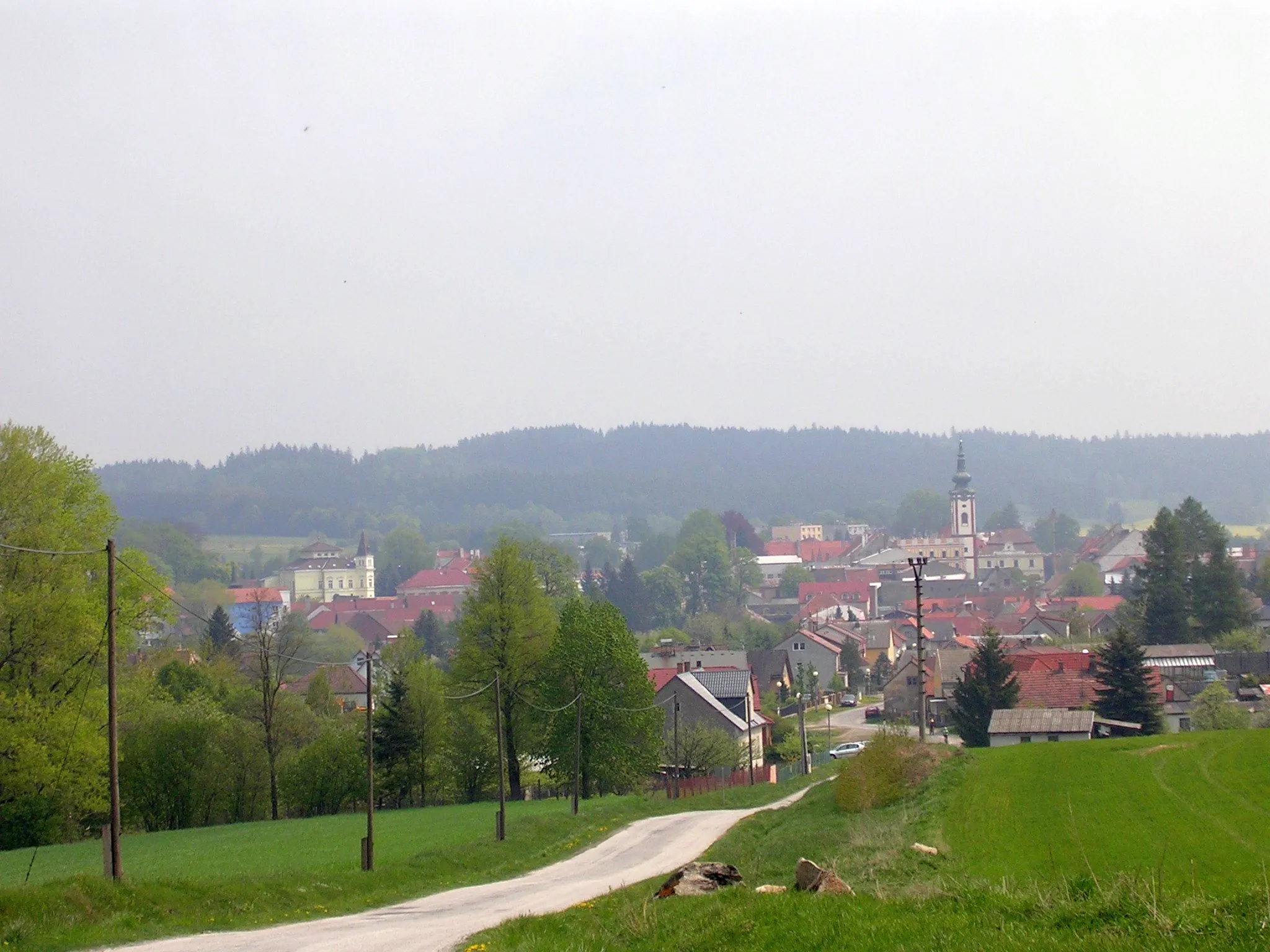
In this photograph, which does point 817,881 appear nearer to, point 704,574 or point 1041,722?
point 1041,722

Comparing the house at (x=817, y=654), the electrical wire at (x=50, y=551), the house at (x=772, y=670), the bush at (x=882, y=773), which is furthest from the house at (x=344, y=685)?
the bush at (x=882, y=773)

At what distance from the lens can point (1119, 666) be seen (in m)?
60.2

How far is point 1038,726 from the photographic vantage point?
5672cm

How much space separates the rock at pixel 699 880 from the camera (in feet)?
55.0

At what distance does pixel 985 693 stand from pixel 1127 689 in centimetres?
615

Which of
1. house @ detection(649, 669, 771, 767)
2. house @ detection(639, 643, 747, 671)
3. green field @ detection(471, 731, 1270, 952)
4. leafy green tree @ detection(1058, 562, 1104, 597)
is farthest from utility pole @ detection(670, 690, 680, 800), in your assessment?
leafy green tree @ detection(1058, 562, 1104, 597)

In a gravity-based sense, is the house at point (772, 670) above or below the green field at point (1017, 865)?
below

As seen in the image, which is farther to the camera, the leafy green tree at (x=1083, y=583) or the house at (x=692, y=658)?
the leafy green tree at (x=1083, y=583)

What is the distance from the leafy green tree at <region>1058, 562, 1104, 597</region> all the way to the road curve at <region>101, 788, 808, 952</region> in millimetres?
151951

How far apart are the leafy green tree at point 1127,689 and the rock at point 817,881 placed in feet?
157

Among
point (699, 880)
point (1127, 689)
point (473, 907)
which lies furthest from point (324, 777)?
point (699, 880)

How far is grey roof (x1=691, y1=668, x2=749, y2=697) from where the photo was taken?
72.8 meters

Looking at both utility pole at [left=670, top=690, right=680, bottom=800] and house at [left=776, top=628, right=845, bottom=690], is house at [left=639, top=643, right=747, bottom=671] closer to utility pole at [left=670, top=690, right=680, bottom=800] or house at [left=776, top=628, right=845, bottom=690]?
utility pole at [left=670, top=690, right=680, bottom=800]

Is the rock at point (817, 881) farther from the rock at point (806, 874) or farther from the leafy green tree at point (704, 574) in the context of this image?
the leafy green tree at point (704, 574)
